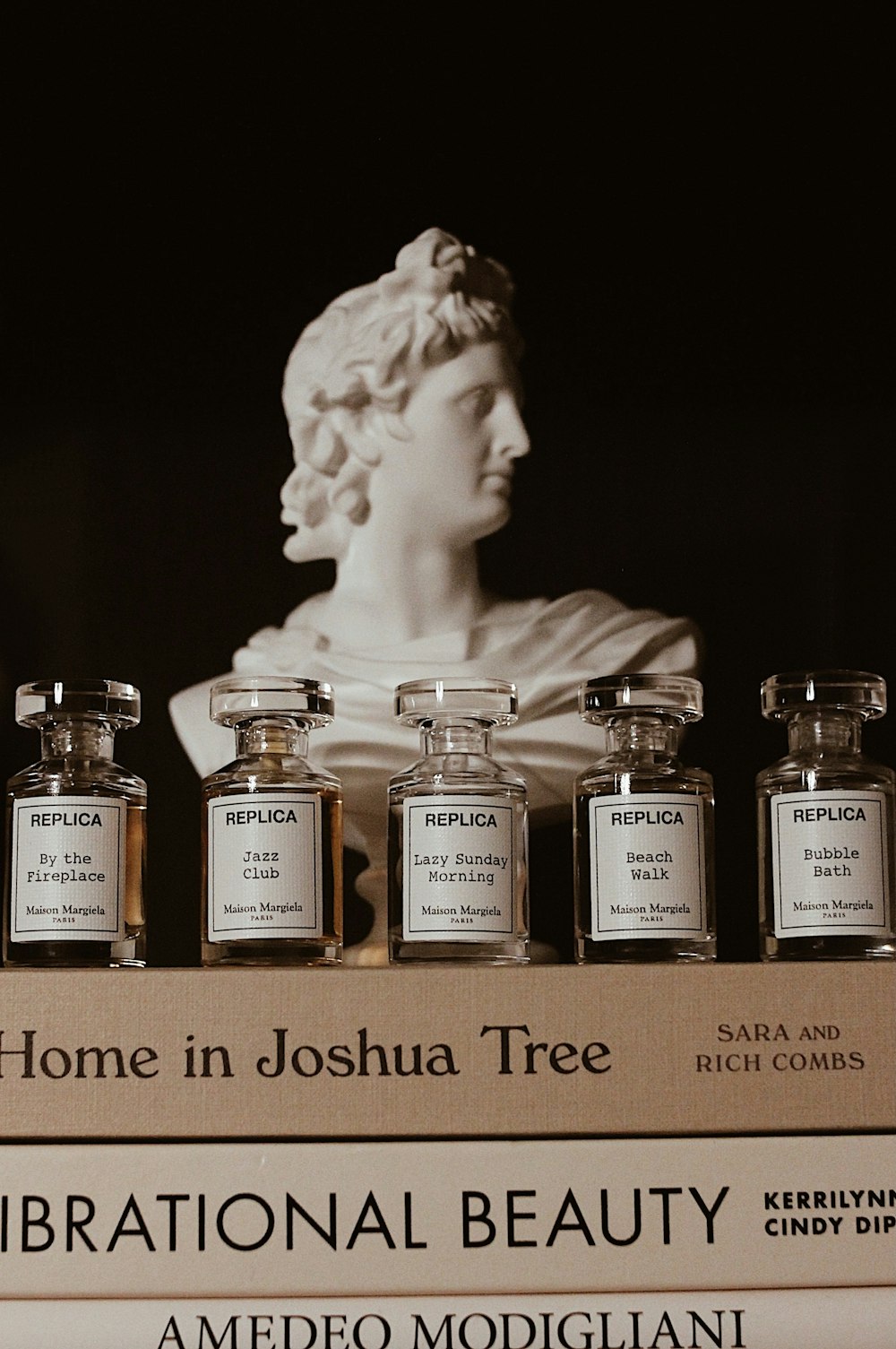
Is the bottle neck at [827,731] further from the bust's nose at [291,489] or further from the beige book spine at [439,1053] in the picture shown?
the bust's nose at [291,489]

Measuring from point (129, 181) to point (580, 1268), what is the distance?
713 mm

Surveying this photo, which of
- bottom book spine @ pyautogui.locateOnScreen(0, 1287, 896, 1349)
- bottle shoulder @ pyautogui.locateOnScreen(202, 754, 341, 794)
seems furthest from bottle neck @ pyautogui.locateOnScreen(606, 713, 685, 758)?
bottom book spine @ pyautogui.locateOnScreen(0, 1287, 896, 1349)

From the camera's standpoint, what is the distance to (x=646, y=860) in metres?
0.64

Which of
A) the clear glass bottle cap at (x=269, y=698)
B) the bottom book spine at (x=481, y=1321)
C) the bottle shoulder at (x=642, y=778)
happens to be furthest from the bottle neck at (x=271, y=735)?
the bottom book spine at (x=481, y=1321)

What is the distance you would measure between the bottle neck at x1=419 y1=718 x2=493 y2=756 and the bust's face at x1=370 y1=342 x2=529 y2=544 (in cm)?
22

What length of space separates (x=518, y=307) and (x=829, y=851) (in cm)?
45

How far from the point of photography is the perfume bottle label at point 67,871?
0.64 metres

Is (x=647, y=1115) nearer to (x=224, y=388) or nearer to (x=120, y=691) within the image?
(x=120, y=691)

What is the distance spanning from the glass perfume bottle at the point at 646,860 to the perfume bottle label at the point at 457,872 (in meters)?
0.04

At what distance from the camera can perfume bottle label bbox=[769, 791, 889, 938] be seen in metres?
0.64

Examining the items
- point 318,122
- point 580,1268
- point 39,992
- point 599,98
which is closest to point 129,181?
point 318,122

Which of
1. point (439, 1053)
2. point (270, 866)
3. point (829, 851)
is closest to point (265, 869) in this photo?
point (270, 866)

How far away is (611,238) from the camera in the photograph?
984mm

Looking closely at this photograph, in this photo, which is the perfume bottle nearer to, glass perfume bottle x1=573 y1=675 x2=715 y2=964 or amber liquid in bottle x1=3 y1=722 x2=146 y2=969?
glass perfume bottle x1=573 y1=675 x2=715 y2=964
